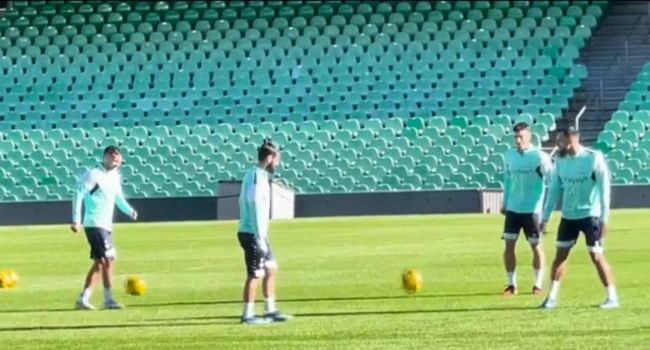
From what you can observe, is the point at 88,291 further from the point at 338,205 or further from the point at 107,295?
the point at 338,205

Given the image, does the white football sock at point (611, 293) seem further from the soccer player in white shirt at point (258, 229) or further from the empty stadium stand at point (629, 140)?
the empty stadium stand at point (629, 140)

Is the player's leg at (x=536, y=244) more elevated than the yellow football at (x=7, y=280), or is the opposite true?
the player's leg at (x=536, y=244)

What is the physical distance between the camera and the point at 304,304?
727 inches

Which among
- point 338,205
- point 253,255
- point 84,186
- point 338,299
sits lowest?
point 338,299

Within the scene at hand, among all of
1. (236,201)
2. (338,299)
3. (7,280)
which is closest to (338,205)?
(236,201)

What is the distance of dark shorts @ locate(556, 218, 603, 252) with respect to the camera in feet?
55.3

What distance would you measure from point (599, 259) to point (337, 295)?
3841mm

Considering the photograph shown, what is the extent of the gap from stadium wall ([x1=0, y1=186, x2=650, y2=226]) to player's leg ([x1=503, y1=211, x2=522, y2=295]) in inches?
818

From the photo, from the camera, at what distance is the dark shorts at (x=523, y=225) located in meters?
19.1

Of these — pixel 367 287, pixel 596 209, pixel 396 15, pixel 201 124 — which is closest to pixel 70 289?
pixel 367 287

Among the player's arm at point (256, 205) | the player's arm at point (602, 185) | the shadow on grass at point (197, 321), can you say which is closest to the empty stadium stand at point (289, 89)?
the shadow on grass at point (197, 321)

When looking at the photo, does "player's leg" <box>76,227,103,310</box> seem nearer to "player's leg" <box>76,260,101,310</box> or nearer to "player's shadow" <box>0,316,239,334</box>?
"player's leg" <box>76,260,101,310</box>

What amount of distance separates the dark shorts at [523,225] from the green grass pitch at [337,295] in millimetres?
746

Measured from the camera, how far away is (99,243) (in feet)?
61.6
